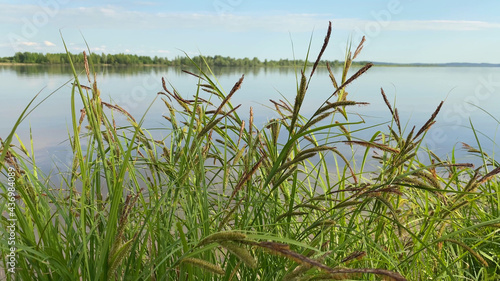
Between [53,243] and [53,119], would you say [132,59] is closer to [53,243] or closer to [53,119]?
[53,119]

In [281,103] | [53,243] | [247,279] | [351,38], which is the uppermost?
[351,38]

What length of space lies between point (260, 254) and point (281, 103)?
598 millimetres

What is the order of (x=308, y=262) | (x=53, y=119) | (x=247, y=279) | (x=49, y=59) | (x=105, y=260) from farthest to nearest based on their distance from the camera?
1. (x=49, y=59)
2. (x=53, y=119)
3. (x=247, y=279)
4. (x=105, y=260)
5. (x=308, y=262)

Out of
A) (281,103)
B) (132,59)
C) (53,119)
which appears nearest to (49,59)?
(132,59)

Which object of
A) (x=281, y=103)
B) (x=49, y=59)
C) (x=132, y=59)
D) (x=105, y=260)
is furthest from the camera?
(x=49, y=59)

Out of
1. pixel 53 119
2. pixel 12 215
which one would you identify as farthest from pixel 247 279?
pixel 53 119

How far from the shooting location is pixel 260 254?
1.10 m

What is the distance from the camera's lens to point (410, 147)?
42.1 inches

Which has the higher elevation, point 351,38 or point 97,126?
point 351,38

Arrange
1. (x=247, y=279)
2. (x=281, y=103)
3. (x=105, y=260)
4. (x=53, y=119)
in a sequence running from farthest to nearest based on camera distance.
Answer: (x=53, y=119) → (x=281, y=103) → (x=247, y=279) → (x=105, y=260)

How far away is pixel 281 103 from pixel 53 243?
2.83 ft

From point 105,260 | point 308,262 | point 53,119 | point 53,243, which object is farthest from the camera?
point 53,119

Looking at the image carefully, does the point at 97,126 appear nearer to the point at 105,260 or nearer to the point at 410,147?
the point at 105,260

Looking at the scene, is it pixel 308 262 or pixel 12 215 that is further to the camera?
pixel 12 215
